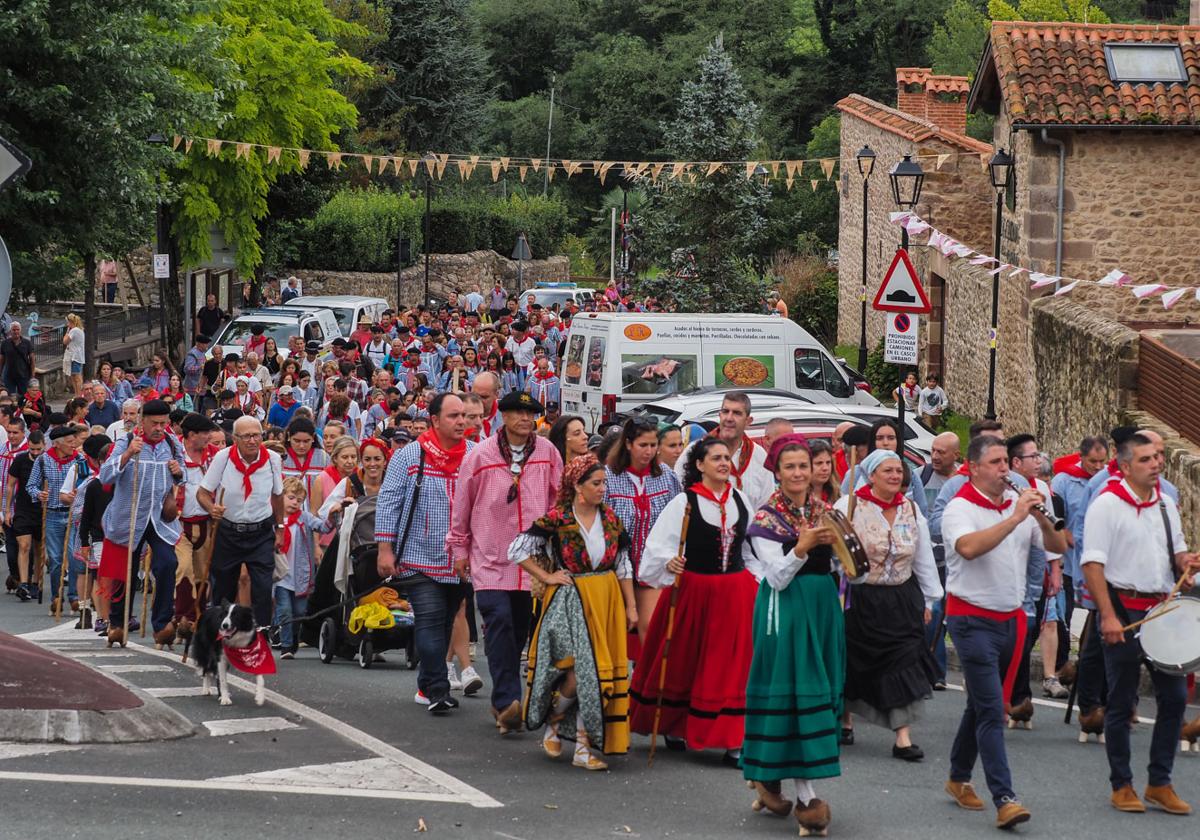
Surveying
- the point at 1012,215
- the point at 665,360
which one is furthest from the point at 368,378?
the point at 1012,215

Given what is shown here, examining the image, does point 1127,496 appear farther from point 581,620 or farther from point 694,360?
point 694,360

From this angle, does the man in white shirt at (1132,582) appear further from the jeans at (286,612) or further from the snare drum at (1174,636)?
the jeans at (286,612)

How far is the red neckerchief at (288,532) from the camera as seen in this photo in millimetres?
13344

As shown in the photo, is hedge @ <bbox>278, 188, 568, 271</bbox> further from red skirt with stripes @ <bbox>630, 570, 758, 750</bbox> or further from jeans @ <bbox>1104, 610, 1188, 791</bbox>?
jeans @ <bbox>1104, 610, 1188, 791</bbox>

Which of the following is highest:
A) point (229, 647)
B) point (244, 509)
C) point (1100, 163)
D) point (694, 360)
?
point (1100, 163)

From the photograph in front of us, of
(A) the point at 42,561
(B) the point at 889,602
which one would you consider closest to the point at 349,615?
(B) the point at 889,602

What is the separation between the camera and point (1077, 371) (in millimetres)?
21484

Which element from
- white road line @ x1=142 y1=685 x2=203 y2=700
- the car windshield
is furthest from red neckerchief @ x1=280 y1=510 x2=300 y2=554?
the car windshield

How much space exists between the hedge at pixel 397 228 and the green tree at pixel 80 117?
993 inches

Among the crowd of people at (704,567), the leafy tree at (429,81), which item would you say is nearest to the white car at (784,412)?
the crowd of people at (704,567)

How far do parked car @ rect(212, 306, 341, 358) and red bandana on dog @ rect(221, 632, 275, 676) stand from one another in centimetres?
2049

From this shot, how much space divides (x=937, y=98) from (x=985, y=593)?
116ft

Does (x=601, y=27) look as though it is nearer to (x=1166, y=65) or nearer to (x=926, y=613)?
(x=1166, y=65)

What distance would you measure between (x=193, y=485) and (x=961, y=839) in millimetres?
6382
